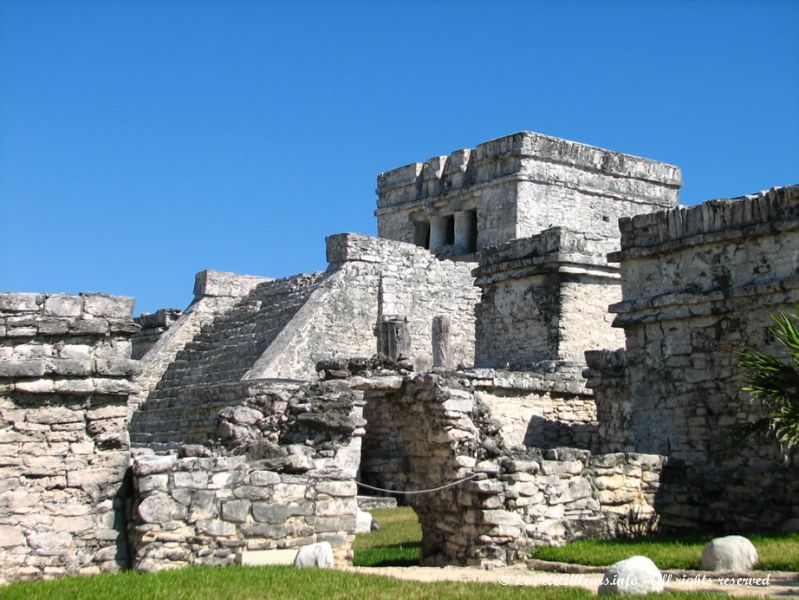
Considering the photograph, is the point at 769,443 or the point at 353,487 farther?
the point at 769,443

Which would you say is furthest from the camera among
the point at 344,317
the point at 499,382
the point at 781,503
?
the point at 344,317

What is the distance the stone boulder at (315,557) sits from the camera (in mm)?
8875

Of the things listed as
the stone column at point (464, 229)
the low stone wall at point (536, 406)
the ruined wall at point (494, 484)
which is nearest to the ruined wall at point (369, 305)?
the stone column at point (464, 229)

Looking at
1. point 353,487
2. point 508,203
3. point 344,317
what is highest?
point 508,203

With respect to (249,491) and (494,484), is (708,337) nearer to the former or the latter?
(494,484)

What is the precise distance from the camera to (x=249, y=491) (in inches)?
362

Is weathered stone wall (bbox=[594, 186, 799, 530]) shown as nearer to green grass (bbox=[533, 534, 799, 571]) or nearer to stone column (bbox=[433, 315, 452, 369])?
green grass (bbox=[533, 534, 799, 571])

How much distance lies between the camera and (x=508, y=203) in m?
25.6

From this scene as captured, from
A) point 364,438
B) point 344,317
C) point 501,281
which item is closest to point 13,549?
point 364,438

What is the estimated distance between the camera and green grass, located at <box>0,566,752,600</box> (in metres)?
7.48

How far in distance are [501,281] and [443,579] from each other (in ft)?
32.6

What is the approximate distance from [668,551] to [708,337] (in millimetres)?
3279

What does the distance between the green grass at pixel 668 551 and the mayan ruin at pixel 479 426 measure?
36cm

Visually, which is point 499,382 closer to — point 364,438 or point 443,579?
point 364,438
